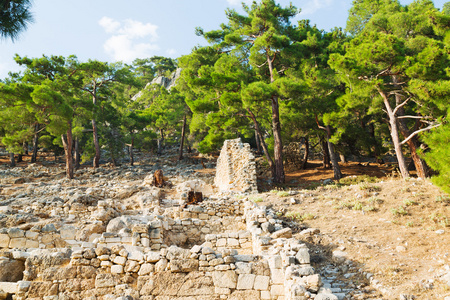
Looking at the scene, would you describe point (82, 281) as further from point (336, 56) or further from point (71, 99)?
point (71, 99)

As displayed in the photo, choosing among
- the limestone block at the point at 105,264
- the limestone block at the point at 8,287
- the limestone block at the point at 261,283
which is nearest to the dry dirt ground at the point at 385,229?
the limestone block at the point at 261,283

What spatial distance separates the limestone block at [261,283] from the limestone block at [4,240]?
6.09 metres

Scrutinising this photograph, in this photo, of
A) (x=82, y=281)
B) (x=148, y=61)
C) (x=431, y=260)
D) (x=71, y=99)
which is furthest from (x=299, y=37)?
(x=148, y=61)

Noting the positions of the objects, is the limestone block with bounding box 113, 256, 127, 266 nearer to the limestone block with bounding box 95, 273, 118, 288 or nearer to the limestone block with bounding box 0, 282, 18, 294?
the limestone block with bounding box 95, 273, 118, 288

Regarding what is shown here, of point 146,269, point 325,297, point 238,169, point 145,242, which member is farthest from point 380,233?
point 238,169

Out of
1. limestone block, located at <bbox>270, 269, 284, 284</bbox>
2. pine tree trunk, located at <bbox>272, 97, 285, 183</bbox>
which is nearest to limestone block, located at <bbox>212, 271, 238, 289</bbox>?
limestone block, located at <bbox>270, 269, 284, 284</bbox>

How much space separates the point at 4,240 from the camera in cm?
713

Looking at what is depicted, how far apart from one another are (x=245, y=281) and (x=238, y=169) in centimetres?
1026

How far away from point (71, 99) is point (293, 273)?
841 inches

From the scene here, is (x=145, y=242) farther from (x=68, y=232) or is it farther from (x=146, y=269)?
(x=68, y=232)

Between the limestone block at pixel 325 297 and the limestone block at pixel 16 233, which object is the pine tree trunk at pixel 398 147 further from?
the limestone block at pixel 16 233

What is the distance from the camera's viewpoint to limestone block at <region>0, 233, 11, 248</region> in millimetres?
7070

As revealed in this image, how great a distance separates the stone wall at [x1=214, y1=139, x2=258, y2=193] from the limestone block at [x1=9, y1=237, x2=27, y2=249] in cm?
874

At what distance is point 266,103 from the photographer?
1689cm
